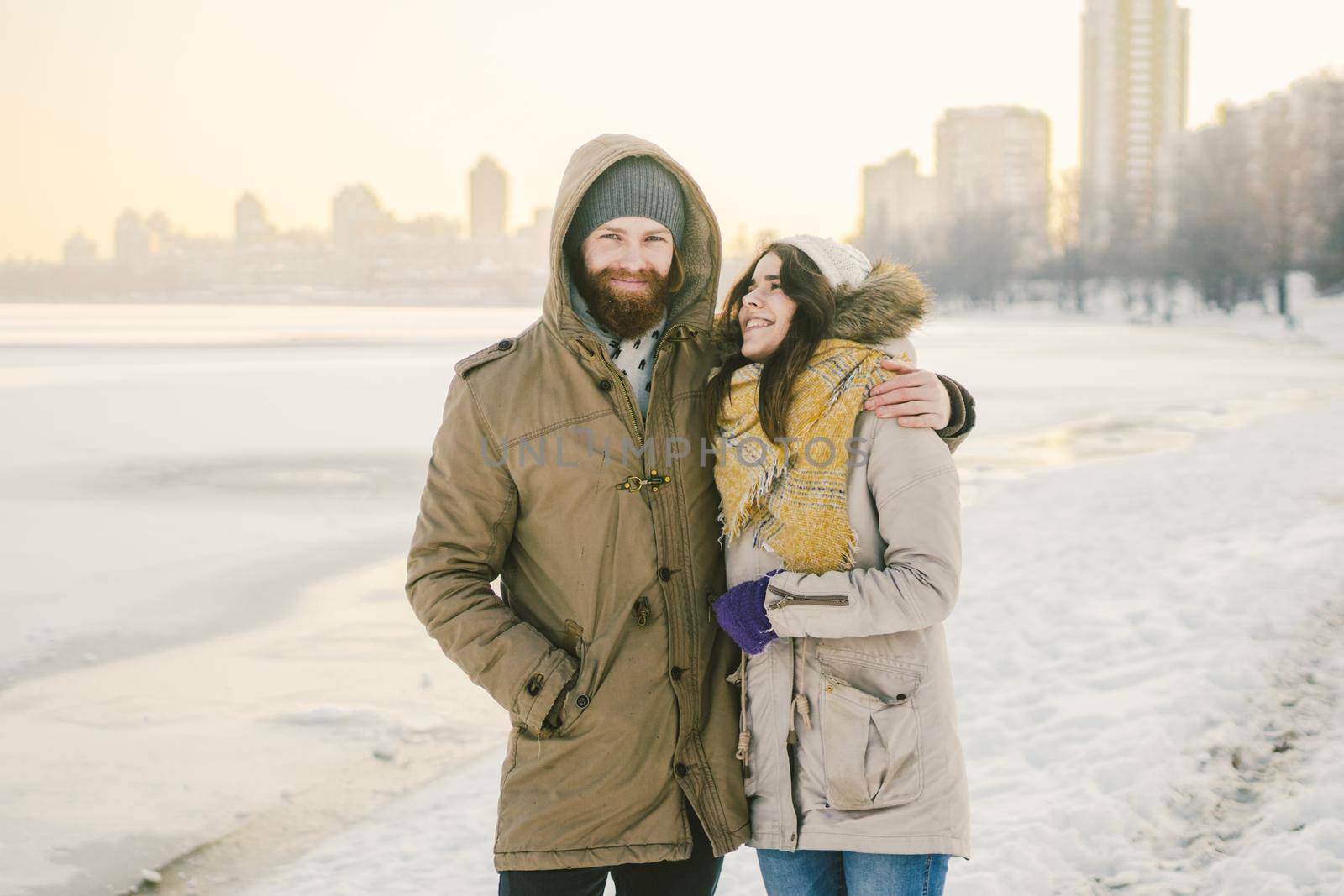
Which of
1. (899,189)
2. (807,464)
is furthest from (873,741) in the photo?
(899,189)

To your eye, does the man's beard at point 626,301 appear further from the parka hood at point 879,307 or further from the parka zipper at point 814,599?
the parka zipper at point 814,599

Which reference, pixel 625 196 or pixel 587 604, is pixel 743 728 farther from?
pixel 625 196

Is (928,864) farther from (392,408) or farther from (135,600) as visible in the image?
(392,408)

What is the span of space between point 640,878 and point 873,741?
1.99 ft

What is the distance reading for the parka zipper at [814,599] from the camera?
2.03 m

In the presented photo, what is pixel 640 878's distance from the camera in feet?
7.61

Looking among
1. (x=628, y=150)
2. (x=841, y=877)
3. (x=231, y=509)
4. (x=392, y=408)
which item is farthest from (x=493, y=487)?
(x=392, y=408)

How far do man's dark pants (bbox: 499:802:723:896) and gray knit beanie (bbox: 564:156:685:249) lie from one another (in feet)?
4.12

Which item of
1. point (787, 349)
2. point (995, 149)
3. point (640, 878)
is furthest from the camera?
point (995, 149)

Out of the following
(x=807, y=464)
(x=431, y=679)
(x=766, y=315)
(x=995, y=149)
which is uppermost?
(x=995, y=149)

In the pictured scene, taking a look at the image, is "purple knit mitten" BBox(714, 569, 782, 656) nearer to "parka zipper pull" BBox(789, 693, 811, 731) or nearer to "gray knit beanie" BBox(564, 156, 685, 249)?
"parka zipper pull" BBox(789, 693, 811, 731)

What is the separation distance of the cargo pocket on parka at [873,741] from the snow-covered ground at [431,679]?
1.68 metres

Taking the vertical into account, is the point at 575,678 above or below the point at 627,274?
below

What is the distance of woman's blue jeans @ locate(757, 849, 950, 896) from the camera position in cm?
210
